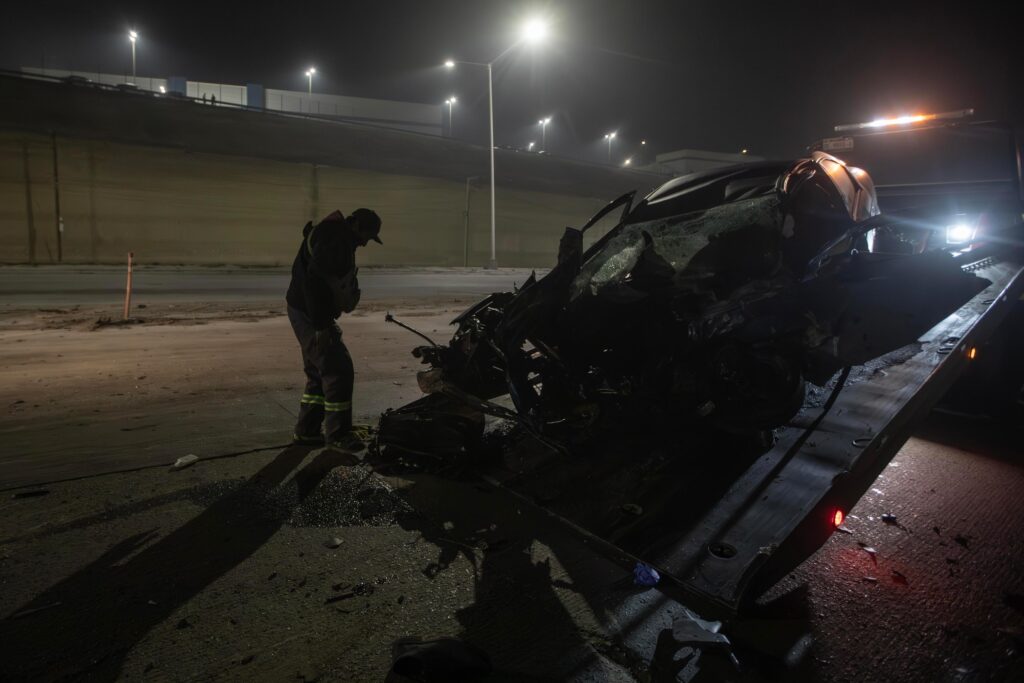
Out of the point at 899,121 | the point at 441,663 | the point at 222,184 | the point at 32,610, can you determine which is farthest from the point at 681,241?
the point at 222,184

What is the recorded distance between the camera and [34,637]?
7.20 feet

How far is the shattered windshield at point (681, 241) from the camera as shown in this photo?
3.71 metres

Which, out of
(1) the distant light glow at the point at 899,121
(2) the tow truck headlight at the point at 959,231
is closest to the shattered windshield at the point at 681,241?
(2) the tow truck headlight at the point at 959,231

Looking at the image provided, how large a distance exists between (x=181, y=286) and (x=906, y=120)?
14.7 m

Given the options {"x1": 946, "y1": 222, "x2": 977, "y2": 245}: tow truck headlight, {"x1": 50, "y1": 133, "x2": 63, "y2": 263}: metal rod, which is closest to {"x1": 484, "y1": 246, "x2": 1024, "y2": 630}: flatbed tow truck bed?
{"x1": 946, "y1": 222, "x2": 977, "y2": 245}: tow truck headlight

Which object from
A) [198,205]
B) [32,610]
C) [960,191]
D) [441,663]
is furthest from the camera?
[198,205]

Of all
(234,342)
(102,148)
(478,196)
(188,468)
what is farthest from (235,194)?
(188,468)

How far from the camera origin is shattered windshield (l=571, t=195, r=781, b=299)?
3.71m

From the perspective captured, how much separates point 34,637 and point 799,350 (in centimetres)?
350

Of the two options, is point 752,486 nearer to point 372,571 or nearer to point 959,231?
point 372,571

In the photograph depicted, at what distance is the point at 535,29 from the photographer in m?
18.0

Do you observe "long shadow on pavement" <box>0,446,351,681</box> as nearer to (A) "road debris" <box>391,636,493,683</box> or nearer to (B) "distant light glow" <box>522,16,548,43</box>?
(A) "road debris" <box>391,636,493,683</box>

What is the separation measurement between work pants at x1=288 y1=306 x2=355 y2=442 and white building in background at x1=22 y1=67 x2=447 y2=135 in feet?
130

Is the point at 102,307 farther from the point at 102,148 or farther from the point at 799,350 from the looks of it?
the point at 799,350
